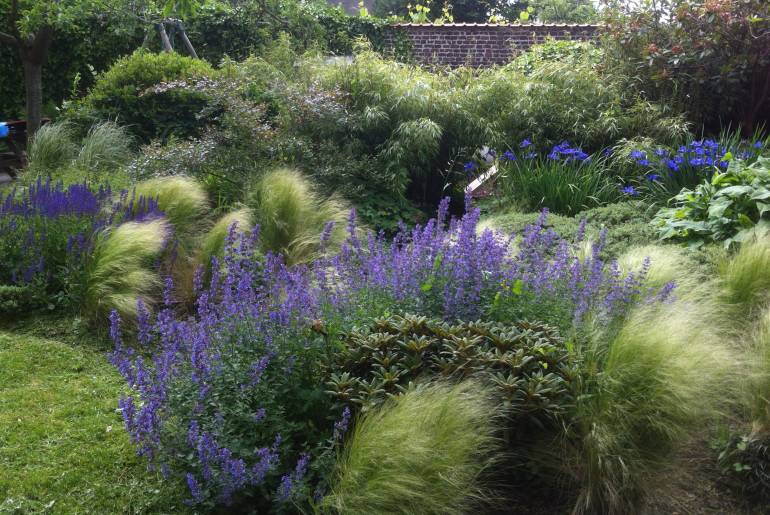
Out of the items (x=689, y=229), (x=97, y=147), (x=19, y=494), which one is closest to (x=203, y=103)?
(x=97, y=147)

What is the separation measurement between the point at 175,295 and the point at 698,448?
3.49 metres

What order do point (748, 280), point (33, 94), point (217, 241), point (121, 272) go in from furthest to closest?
point (33, 94) → point (217, 241) → point (121, 272) → point (748, 280)

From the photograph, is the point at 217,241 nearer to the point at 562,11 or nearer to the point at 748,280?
the point at 748,280

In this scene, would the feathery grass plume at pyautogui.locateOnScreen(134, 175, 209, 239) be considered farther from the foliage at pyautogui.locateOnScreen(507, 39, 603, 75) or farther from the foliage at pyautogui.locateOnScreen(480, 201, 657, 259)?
the foliage at pyautogui.locateOnScreen(507, 39, 603, 75)

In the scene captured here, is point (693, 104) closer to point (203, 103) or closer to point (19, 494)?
point (203, 103)

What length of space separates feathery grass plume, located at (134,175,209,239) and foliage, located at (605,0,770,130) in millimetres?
5669

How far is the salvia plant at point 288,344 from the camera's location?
2.81 meters

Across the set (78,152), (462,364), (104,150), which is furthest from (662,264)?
(78,152)

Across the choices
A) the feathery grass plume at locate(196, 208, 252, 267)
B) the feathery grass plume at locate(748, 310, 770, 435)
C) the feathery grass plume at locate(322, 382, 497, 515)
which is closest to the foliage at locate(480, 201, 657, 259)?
the feathery grass plume at locate(748, 310, 770, 435)

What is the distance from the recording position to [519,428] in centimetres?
315

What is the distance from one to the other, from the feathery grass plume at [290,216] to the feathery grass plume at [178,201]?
1.56 feet

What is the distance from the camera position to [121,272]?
4.97m

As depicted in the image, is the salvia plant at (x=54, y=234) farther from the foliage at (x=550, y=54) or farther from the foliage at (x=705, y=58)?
the foliage at (x=550, y=54)

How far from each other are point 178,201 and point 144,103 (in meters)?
4.06
